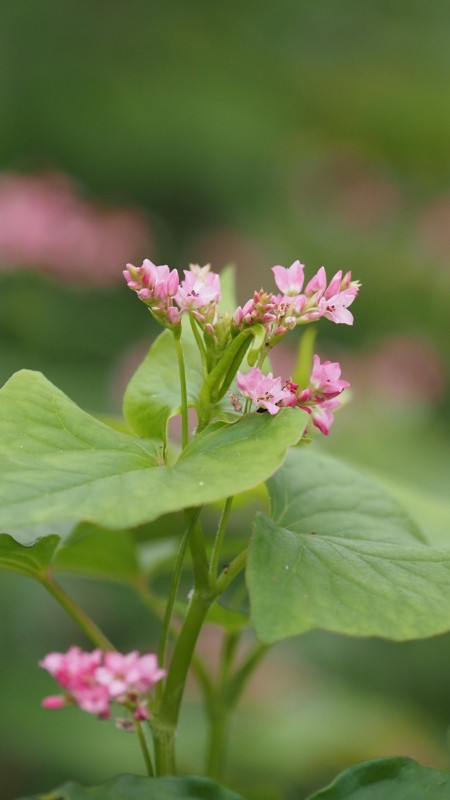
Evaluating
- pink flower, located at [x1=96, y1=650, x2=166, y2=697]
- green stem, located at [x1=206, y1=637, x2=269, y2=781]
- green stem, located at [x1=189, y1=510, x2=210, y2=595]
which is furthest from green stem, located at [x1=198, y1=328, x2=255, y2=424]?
green stem, located at [x1=206, y1=637, x2=269, y2=781]

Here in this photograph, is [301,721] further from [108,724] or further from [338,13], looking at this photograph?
[338,13]

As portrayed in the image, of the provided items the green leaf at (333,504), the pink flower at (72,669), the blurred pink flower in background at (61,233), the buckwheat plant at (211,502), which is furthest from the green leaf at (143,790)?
the blurred pink flower in background at (61,233)

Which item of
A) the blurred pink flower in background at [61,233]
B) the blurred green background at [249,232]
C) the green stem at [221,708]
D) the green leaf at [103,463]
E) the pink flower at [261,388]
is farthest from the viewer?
the blurred pink flower in background at [61,233]

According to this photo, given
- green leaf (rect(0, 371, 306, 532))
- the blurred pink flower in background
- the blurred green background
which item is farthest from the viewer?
the blurred pink flower in background

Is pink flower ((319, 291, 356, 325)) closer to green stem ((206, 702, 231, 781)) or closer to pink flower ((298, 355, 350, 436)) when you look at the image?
pink flower ((298, 355, 350, 436))

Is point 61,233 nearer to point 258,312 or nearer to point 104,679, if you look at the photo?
point 258,312

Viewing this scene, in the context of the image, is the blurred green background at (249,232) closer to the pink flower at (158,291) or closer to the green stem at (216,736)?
the green stem at (216,736)

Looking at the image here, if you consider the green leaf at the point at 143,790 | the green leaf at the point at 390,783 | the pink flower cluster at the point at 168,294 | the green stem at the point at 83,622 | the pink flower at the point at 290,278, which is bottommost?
the green leaf at the point at 143,790
